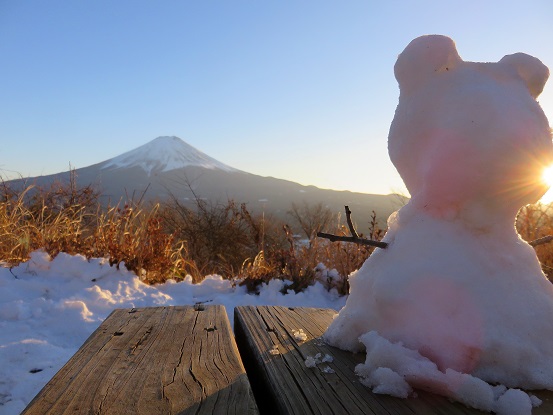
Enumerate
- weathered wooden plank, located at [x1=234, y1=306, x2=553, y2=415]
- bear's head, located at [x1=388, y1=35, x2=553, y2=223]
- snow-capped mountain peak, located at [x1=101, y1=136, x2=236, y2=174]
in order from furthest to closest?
1. snow-capped mountain peak, located at [x1=101, y1=136, x2=236, y2=174]
2. bear's head, located at [x1=388, y1=35, x2=553, y2=223]
3. weathered wooden plank, located at [x1=234, y1=306, x2=553, y2=415]

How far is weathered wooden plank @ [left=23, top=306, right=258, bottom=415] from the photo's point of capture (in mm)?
859

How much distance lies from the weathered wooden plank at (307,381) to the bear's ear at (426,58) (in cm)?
83

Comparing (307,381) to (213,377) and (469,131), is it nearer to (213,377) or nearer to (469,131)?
(213,377)

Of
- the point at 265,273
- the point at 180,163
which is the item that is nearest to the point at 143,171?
the point at 180,163

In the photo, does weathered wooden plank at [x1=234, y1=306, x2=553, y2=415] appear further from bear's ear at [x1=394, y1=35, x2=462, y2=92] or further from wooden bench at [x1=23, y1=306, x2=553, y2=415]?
bear's ear at [x1=394, y1=35, x2=462, y2=92]

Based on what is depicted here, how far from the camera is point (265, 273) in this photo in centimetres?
474

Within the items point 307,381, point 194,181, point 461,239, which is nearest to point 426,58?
point 461,239

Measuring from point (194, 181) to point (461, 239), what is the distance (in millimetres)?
31879

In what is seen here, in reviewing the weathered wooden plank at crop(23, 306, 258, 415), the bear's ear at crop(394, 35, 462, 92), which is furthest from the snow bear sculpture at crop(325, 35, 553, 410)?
the weathered wooden plank at crop(23, 306, 258, 415)

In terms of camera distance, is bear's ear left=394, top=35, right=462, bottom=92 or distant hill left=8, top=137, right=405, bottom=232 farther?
distant hill left=8, top=137, right=405, bottom=232

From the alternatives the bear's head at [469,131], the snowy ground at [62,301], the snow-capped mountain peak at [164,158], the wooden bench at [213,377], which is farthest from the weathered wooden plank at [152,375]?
the snow-capped mountain peak at [164,158]

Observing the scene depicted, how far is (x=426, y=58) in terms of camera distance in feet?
3.65

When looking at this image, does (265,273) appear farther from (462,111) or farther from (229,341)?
(462,111)

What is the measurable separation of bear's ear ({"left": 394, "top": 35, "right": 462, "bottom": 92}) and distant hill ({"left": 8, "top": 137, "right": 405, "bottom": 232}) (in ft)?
82.3
